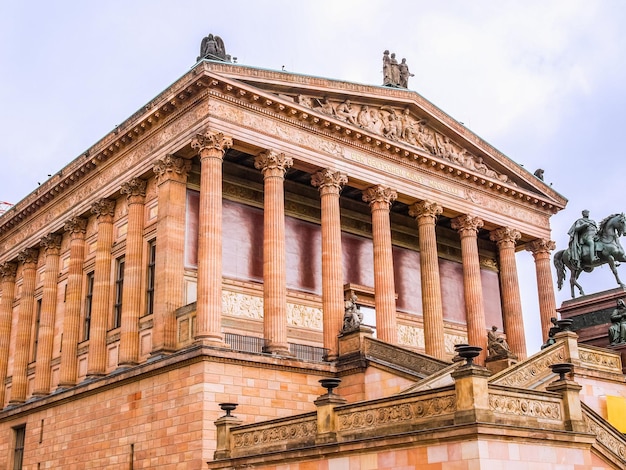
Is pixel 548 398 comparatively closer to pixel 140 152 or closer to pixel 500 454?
pixel 500 454

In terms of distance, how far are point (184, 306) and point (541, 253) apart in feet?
71.1

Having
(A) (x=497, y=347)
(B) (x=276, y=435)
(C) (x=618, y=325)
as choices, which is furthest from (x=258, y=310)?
(C) (x=618, y=325)

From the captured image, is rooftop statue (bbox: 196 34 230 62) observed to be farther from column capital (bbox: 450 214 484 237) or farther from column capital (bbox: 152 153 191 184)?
column capital (bbox: 450 214 484 237)

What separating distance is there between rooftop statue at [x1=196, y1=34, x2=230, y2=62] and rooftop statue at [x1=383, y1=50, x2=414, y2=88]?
9245 mm

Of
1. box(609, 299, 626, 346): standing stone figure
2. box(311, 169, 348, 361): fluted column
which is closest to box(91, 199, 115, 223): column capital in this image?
box(311, 169, 348, 361): fluted column

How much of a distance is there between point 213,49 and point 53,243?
14.2 metres

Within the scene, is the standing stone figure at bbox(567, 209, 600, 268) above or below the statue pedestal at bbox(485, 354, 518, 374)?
above

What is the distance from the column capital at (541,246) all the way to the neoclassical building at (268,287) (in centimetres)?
11

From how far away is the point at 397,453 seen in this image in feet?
56.5

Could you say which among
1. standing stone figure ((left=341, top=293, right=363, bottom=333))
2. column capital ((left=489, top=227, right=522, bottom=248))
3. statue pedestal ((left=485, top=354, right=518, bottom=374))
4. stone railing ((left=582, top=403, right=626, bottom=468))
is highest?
column capital ((left=489, top=227, right=522, bottom=248))

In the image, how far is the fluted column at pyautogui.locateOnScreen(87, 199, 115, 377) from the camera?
3338 cm

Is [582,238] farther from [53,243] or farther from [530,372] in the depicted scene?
[53,243]

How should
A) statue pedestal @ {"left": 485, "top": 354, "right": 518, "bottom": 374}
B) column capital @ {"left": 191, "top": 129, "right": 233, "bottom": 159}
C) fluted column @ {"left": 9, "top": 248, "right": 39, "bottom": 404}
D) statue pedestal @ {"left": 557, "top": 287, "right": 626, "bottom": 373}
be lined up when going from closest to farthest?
statue pedestal @ {"left": 557, "top": 287, "right": 626, "bottom": 373} < column capital @ {"left": 191, "top": 129, "right": 233, "bottom": 159} < statue pedestal @ {"left": 485, "top": 354, "right": 518, "bottom": 374} < fluted column @ {"left": 9, "top": 248, "right": 39, "bottom": 404}

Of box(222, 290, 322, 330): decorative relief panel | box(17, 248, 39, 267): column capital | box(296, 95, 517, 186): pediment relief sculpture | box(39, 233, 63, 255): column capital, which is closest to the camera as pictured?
box(222, 290, 322, 330): decorative relief panel
